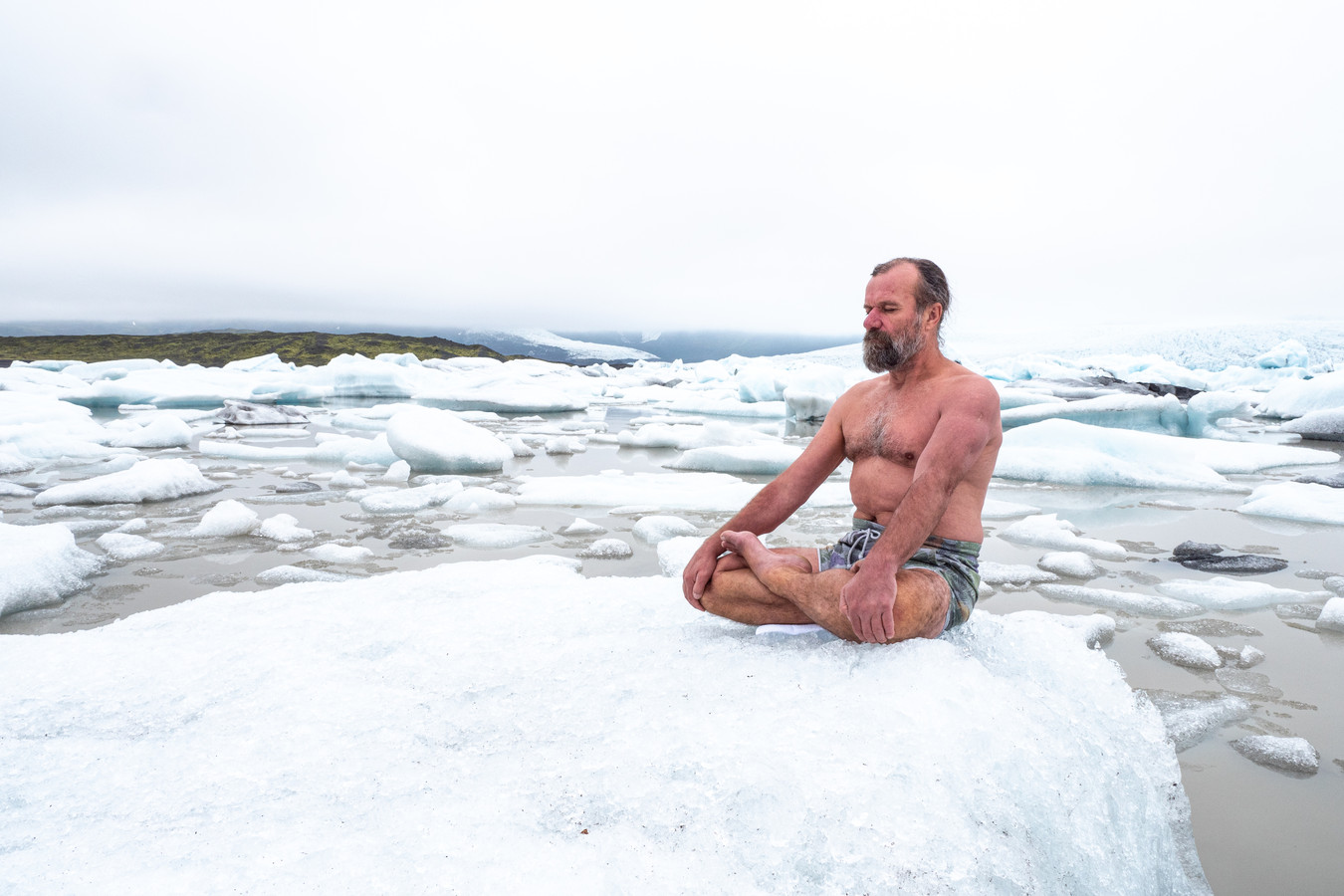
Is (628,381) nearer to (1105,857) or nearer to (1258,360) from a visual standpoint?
(1258,360)

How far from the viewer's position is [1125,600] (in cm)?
300

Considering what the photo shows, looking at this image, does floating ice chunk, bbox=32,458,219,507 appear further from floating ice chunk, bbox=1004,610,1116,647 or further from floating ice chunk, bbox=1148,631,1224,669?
floating ice chunk, bbox=1148,631,1224,669

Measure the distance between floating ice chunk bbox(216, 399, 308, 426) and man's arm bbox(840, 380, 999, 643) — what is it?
12178 millimetres

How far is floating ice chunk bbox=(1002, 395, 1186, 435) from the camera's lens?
10.5 m

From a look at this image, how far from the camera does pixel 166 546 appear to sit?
3.80m

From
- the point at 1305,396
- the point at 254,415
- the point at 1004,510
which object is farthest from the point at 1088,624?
the point at 1305,396

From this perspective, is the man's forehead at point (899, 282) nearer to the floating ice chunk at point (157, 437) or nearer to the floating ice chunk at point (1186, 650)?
the floating ice chunk at point (1186, 650)

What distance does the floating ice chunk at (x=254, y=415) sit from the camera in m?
11.6

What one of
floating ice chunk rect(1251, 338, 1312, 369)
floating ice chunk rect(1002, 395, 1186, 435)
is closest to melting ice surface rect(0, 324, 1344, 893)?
floating ice chunk rect(1002, 395, 1186, 435)

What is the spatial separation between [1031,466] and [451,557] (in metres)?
5.32

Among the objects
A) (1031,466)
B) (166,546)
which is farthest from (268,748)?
(1031,466)

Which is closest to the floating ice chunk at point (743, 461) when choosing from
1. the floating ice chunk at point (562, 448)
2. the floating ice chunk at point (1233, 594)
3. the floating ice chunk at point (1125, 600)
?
the floating ice chunk at point (562, 448)

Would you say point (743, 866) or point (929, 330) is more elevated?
point (929, 330)

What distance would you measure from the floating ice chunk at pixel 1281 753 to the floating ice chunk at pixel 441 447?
5.70m
